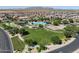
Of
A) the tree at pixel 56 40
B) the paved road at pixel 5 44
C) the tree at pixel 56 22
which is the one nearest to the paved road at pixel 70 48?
the tree at pixel 56 40

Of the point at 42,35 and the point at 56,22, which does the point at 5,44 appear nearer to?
the point at 42,35

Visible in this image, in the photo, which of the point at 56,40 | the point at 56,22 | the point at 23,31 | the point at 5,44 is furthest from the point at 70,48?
the point at 5,44

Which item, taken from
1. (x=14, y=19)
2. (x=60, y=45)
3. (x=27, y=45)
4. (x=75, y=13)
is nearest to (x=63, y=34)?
(x=60, y=45)

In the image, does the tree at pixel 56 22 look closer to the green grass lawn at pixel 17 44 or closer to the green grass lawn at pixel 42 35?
the green grass lawn at pixel 42 35

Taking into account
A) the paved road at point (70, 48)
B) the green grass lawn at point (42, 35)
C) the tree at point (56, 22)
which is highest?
the tree at point (56, 22)
